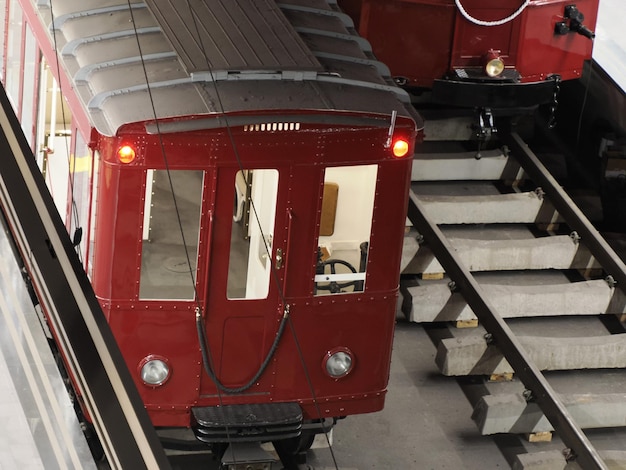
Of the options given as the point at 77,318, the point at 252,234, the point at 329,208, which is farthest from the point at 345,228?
the point at 77,318

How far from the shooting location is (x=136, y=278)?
246 inches

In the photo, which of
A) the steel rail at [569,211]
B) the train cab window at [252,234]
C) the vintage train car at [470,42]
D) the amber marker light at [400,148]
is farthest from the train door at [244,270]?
the steel rail at [569,211]

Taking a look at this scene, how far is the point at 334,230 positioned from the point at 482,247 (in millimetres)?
2750

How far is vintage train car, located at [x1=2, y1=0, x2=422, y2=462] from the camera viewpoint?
6066 millimetres

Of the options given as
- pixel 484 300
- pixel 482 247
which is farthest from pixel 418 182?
pixel 484 300

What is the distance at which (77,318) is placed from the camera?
6.85 ft

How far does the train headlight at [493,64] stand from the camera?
9.08 meters

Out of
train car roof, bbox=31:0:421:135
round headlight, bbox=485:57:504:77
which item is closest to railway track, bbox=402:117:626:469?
round headlight, bbox=485:57:504:77

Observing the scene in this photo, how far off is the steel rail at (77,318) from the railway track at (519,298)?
557 centimetres

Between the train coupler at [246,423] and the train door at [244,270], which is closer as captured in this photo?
the train door at [244,270]

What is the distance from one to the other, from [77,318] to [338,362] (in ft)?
15.2

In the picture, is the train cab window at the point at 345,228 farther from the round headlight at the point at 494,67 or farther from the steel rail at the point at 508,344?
the round headlight at the point at 494,67

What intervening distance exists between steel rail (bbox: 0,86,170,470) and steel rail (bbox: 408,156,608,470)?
557cm

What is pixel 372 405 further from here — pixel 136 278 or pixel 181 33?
pixel 181 33
